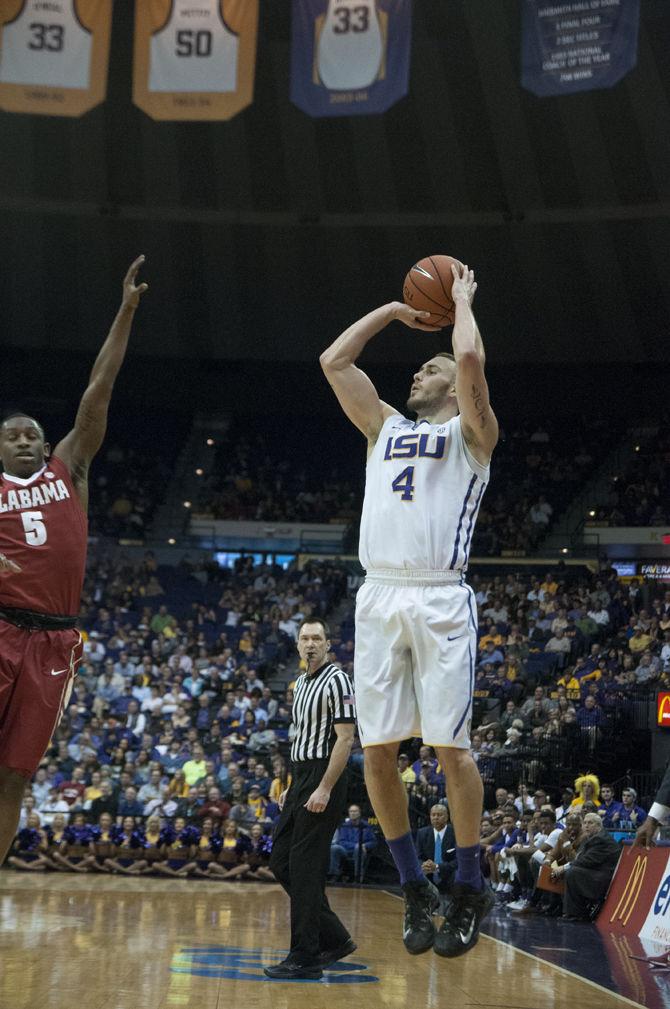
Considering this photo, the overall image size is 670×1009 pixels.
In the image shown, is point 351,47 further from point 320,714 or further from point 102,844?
point 102,844

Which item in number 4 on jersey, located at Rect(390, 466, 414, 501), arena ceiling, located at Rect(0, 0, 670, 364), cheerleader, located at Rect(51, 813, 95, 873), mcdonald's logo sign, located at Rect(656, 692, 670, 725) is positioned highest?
arena ceiling, located at Rect(0, 0, 670, 364)

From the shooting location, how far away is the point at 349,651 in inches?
843

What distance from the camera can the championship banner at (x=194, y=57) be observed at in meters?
14.2

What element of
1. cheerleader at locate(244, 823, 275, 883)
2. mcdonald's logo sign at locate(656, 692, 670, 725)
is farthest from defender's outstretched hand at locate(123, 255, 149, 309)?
mcdonald's logo sign at locate(656, 692, 670, 725)

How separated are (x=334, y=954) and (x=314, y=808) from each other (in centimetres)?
103

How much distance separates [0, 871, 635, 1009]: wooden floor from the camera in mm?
6480

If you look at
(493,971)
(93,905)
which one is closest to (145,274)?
(93,905)

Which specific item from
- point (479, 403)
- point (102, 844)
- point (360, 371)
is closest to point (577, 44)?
point (360, 371)

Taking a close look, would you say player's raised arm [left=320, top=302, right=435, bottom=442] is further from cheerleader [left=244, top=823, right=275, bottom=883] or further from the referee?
cheerleader [left=244, top=823, right=275, bottom=883]

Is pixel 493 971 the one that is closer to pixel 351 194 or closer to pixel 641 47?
pixel 641 47

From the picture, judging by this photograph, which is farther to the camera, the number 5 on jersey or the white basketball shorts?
the number 5 on jersey

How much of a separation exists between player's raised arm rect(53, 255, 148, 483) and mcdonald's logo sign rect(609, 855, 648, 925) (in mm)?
7647

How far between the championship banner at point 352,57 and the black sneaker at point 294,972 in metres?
10.3

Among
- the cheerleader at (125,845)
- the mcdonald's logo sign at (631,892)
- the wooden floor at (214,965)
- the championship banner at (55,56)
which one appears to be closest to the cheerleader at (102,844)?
the cheerleader at (125,845)
